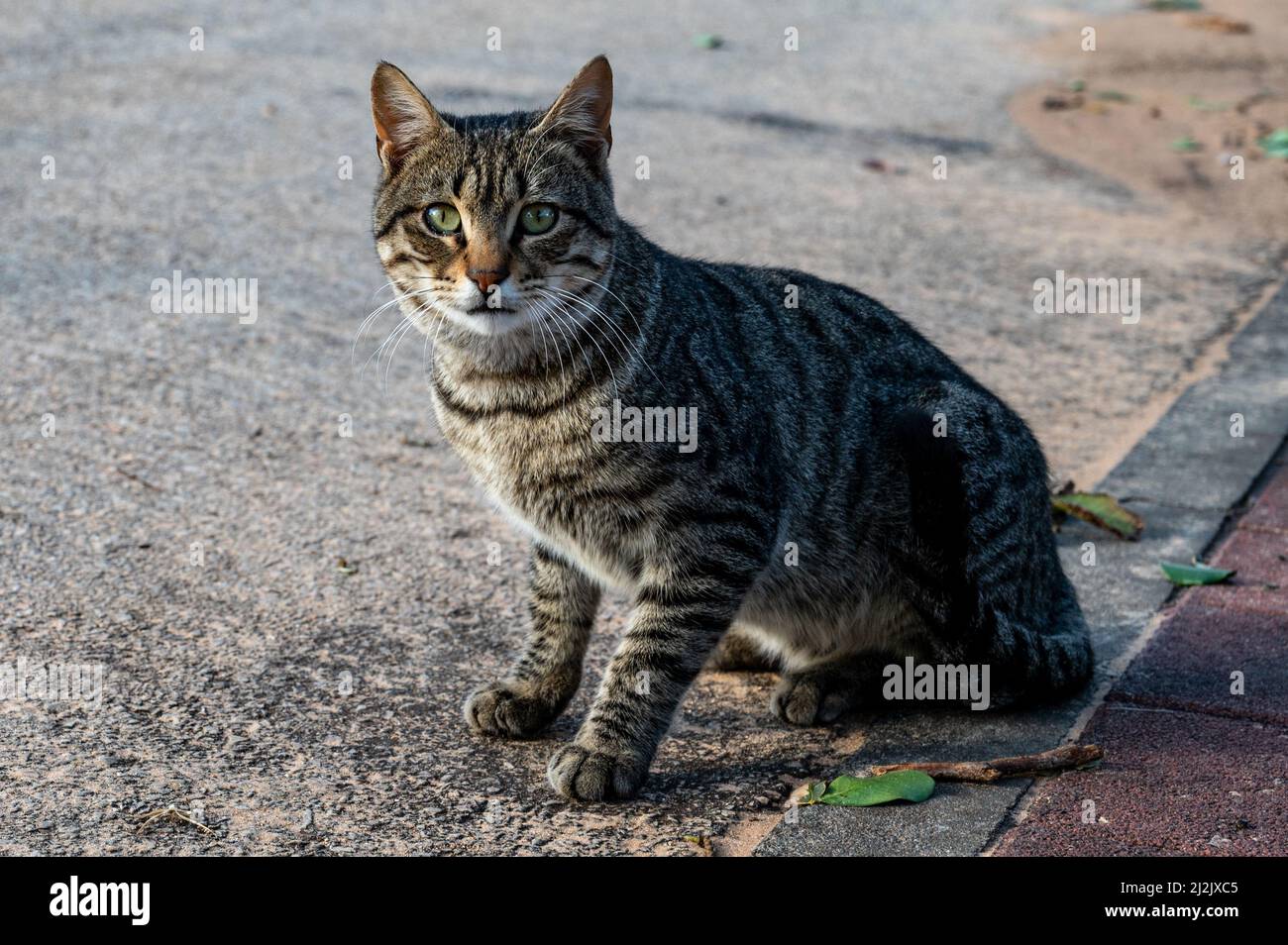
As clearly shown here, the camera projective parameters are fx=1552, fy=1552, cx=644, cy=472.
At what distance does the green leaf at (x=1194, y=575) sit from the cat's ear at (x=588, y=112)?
2111 mm

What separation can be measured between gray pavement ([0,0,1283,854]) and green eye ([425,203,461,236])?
1.16 meters

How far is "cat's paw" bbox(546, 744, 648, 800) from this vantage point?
3.45m

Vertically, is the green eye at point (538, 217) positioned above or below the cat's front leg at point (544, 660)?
above

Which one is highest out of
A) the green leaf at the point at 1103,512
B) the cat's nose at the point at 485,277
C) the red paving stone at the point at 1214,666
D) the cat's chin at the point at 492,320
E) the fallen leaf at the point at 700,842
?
the cat's nose at the point at 485,277

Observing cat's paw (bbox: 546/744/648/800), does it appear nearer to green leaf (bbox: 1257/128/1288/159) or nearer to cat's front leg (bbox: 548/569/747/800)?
cat's front leg (bbox: 548/569/747/800)

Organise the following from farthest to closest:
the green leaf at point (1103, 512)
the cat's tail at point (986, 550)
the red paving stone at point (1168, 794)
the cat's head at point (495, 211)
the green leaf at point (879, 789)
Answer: the green leaf at point (1103, 512), the cat's tail at point (986, 550), the cat's head at point (495, 211), the green leaf at point (879, 789), the red paving stone at point (1168, 794)

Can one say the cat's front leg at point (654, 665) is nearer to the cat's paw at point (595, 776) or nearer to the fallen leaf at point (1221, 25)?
the cat's paw at point (595, 776)

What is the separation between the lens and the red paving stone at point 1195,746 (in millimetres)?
3234

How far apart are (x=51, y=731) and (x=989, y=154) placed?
726 cm

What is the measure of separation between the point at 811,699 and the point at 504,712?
771 mm

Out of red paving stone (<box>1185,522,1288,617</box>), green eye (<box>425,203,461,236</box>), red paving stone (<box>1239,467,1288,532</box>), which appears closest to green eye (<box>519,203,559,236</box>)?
green eye (<box>425,203,461,236</box>)

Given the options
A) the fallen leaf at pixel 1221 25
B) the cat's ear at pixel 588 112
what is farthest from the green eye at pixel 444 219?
the fallen leaf at pixel 1221 25

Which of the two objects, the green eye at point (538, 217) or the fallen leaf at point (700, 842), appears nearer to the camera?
the fallen leaf at point (700, 842)
